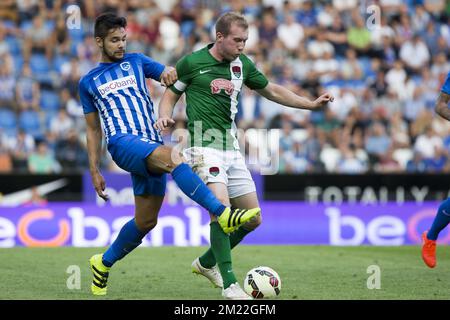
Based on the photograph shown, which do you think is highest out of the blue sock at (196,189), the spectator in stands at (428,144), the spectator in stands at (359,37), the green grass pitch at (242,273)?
the spectator in stands at (359,37)

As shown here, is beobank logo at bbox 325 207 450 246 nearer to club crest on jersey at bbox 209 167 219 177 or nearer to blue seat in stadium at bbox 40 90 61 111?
blue seat in stadium at bbox 40 90 61 111

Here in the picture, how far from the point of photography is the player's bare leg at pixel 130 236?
8.15 metres

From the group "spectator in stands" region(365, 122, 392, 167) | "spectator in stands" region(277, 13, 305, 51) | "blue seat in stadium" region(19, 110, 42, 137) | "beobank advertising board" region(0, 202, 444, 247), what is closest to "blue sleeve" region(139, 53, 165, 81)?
"beobank advertising board" region(0, 202, 444, 247)

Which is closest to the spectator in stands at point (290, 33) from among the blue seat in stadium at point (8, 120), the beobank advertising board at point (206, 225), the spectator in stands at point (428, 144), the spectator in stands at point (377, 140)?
the spectator in stands at point (377, 140)

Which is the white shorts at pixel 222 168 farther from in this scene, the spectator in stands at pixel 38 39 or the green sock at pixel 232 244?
the spectator in stands at pixel 38 39

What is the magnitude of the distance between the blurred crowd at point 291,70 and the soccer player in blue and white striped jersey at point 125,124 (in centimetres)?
787

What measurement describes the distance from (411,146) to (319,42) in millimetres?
3233

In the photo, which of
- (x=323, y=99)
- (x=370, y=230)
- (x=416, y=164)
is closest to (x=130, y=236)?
(x=323, y=99)

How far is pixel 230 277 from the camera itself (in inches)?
297

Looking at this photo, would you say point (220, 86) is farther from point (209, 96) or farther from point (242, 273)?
point (242, 273)

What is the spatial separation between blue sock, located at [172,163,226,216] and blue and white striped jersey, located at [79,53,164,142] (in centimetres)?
64

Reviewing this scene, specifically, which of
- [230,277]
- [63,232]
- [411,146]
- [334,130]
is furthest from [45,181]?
[230,277]

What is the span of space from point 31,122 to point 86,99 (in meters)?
9.56

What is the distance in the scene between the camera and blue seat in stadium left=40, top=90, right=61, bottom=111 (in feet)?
A: 58.5
